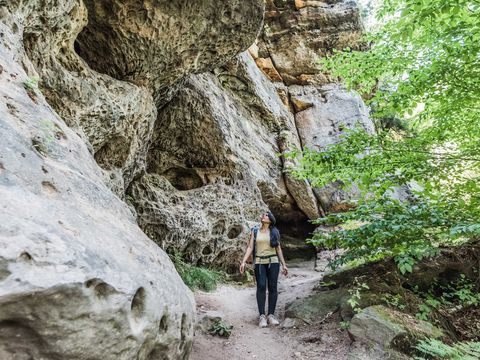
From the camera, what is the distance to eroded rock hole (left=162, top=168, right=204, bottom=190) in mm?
11352

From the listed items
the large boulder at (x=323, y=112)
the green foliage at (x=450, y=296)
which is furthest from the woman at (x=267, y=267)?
the large boulder at (x=323, y=112)

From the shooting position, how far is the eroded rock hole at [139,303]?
2.27m

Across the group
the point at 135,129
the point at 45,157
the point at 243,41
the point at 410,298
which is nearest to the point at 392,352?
the point at 410,298

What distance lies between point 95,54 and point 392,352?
829 centimetres

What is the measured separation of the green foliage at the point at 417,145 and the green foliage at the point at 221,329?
227 cm

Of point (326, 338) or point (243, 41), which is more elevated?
point (243, 41)

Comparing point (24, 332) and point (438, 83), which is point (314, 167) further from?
point (24, 332)

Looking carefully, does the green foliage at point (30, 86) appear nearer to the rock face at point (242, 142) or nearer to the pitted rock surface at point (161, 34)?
the pitted rock surface at point (161, 34)

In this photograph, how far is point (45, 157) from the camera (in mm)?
2717

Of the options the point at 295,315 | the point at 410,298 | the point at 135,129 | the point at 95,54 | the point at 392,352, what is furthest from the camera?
the point at 135,129

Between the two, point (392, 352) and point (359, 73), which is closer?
point (392, 352)

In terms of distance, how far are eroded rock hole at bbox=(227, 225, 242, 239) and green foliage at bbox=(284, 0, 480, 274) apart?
206 inches

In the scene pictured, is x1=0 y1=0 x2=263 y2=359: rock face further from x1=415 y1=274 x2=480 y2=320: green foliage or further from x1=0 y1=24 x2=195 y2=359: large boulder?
x1=415 y1=274 x2=480 y2=320: green foliage

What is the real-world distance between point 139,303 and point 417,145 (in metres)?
5.50
